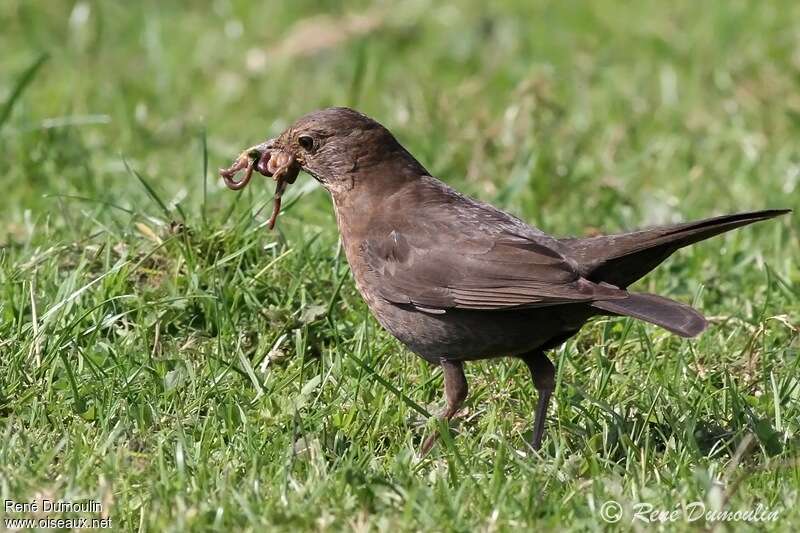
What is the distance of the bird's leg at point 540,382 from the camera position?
15.3ft

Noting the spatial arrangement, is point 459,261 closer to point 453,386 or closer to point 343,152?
point 453,386

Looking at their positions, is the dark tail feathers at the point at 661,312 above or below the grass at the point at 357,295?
above

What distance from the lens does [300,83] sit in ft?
30.5

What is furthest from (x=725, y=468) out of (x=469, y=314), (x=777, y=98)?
(x=777, y=98)

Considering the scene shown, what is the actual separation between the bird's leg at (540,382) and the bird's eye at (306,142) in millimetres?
1225

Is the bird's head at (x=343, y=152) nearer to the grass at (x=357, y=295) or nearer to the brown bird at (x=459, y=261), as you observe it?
the brown bird at (x=459, y=261)

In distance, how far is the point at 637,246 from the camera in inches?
176

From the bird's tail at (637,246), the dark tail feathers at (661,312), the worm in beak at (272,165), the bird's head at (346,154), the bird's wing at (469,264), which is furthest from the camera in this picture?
the worm in beak at (272,165)

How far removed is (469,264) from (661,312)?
31.8 inches

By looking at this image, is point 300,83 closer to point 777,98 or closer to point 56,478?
point 777,98

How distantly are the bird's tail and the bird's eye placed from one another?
1151 millimetres

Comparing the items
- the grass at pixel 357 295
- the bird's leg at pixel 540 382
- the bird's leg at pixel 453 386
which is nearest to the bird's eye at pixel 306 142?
the grass at pixel 357 295

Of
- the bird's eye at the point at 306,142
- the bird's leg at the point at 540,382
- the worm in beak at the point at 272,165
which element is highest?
the bird's eye at the point at 306,142

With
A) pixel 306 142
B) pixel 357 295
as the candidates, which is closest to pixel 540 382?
pixel 357 295
